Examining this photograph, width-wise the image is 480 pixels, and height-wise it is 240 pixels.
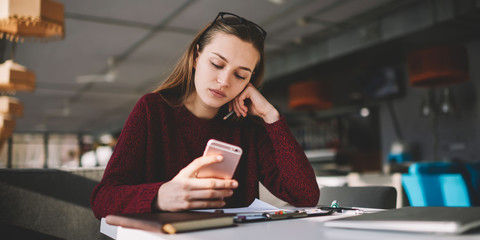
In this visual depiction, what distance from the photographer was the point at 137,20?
4.79 meters

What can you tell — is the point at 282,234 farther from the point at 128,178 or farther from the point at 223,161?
the point at 128,178

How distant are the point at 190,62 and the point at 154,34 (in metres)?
4.15

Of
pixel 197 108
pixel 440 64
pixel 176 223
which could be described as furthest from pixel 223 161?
pixel 440 64

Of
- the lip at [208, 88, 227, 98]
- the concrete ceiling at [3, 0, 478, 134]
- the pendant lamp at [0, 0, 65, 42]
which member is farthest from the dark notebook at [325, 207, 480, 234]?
the concrete ceiling at [3, 0, 478, 134]

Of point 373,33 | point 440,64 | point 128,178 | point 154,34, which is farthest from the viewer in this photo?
point 154,34

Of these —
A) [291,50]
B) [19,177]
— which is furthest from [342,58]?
[19,177]

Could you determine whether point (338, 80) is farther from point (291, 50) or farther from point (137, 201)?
point (137, 201)

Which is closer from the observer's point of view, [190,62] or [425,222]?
[425,222]

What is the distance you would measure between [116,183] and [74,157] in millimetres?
19982

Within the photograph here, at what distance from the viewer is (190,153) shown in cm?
135

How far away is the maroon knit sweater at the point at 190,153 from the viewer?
1.12 metres

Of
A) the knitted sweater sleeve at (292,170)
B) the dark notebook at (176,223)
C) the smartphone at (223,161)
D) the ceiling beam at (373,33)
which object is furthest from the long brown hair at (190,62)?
the ceiling beam at (373,33)

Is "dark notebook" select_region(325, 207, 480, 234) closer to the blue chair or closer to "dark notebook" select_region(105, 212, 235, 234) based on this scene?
"dark notebook" select_region(105, 212, 235, 234)

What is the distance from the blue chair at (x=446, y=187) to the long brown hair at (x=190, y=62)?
5.38 feet
